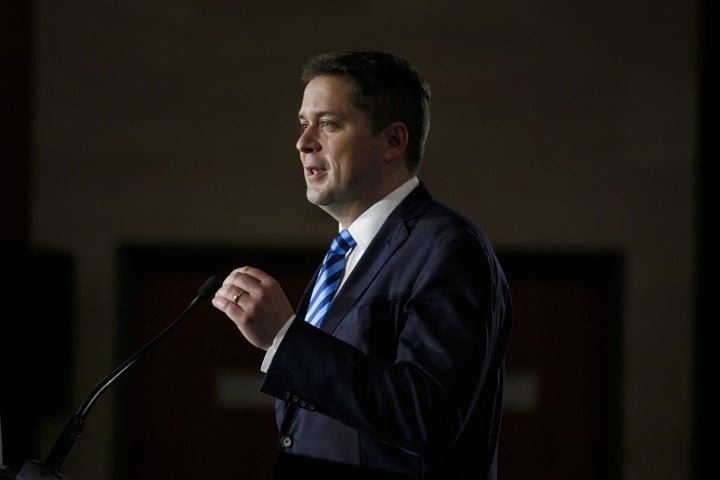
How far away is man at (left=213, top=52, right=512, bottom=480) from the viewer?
125 cm

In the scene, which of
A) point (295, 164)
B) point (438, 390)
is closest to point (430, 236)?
point (438, 390)

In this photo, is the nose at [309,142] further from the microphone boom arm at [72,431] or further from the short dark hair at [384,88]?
the microphone boom arm at [72,431]

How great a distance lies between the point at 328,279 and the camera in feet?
5.07

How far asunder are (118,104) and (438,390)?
3.46m

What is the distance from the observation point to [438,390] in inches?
48.9

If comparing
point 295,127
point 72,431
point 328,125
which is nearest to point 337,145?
point 328,125

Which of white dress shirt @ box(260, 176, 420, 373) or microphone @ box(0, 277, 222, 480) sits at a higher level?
white dress shirt @ box(260, 176, 420, 373)

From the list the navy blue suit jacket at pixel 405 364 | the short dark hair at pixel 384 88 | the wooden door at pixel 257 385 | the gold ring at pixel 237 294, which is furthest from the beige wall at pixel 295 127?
the gold ring at pixel 237 294

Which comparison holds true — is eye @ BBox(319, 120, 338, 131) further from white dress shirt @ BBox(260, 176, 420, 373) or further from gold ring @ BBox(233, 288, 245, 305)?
gold ring @ BBox(233, 288, 245, 305)

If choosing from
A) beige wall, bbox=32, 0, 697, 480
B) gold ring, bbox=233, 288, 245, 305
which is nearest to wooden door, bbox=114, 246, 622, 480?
beige wall, bbox=32, 0, 697, 480

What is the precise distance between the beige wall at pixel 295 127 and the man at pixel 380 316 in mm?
2724

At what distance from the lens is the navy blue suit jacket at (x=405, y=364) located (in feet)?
4.08

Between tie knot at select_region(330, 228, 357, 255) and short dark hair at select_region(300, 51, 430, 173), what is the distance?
0.54 ft

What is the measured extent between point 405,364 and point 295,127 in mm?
3201
